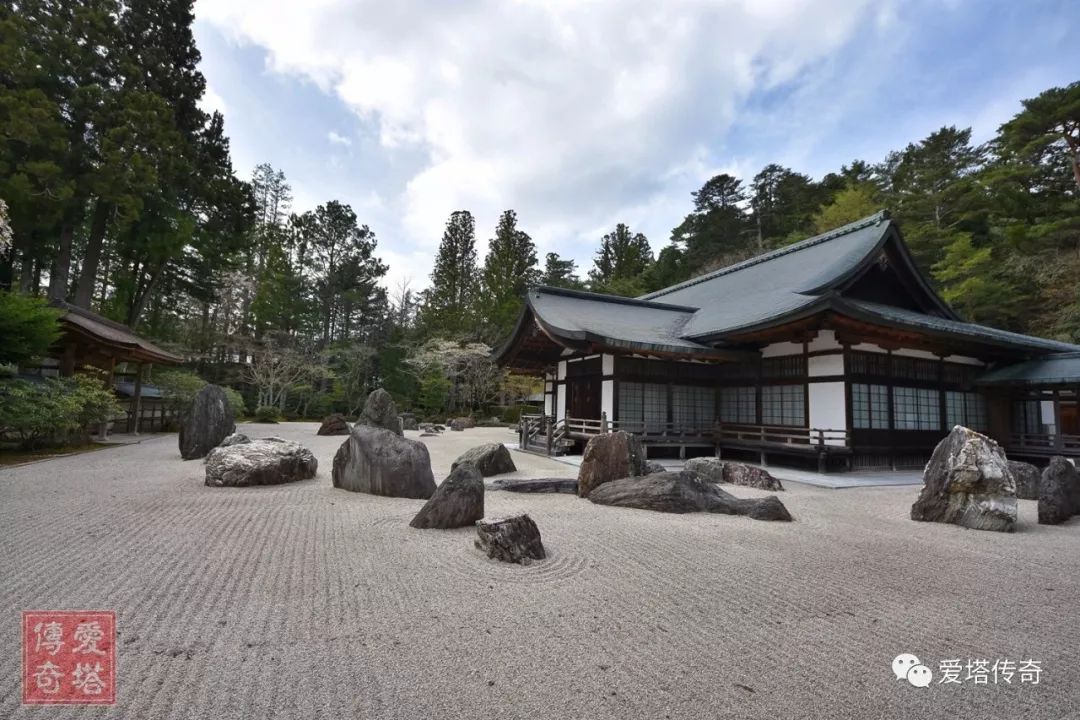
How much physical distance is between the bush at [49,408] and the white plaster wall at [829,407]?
1574 cm

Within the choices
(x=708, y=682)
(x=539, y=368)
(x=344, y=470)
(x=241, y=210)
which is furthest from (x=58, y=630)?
(x=241, y=210)

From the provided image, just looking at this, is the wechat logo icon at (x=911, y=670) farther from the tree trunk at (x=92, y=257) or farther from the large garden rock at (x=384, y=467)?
the tree trunk at (x=92, y=257)

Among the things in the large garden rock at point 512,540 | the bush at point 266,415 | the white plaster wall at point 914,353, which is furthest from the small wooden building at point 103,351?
the white plaster wall at point 914,353

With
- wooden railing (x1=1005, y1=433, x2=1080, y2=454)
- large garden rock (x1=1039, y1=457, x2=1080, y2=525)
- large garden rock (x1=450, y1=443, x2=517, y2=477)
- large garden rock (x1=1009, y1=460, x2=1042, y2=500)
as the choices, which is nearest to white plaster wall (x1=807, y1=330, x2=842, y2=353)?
large garden rock (x1=1009, y1=460, x2=1042, y2=500)

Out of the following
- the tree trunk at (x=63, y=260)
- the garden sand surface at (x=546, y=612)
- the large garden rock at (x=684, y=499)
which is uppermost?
the tree trunk at (x=63, y=260)

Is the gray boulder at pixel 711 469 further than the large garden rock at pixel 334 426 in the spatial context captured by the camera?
No

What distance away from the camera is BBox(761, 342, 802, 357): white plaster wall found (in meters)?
11.0

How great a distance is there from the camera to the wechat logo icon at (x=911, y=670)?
2.25 meters

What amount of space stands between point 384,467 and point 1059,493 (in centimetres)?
849

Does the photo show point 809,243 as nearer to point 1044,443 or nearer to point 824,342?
point 824,342

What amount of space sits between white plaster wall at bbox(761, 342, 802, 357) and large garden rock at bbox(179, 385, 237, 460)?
1252cm

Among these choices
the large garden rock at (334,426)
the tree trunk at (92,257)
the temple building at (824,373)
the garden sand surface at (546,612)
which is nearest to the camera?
the garden sand surface at (546,612)

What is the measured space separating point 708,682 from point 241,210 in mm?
26123

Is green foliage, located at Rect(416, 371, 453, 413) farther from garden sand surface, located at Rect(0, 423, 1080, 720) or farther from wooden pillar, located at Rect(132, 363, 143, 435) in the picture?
garden sand surface, located at Rect(0, 423, 1080, 720)
